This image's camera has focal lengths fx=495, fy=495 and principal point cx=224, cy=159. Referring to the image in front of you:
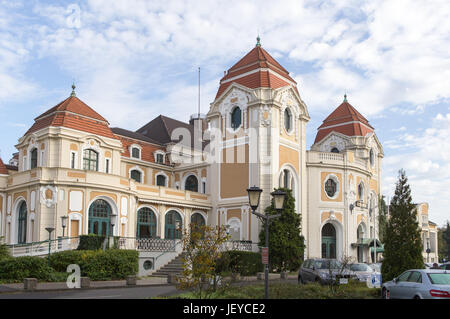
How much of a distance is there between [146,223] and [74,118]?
949 centimetres

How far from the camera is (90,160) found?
36719 mm

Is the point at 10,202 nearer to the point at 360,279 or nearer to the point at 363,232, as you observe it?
the point at 360,279

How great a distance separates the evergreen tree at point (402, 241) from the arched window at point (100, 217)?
1990 cm

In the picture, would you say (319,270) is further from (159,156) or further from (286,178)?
(159,156)

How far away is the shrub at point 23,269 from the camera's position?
24.0 meters

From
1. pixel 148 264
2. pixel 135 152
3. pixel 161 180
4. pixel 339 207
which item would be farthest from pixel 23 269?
pixel 339 207

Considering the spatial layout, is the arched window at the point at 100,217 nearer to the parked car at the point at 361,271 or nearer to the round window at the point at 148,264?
the round window at the point at 148,264

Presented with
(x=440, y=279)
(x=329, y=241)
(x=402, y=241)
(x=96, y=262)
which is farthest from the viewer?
(x=329, y=241)

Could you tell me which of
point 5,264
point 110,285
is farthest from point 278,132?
point 5,264

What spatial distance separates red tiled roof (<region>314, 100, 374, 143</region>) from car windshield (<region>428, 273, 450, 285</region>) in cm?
3777

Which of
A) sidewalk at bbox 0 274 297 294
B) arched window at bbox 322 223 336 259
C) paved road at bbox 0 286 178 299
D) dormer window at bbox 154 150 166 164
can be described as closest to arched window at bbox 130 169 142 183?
dormer window at bbox 154 150 166 164

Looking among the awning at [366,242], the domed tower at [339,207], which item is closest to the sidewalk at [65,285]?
the domed tower at [339,207]
